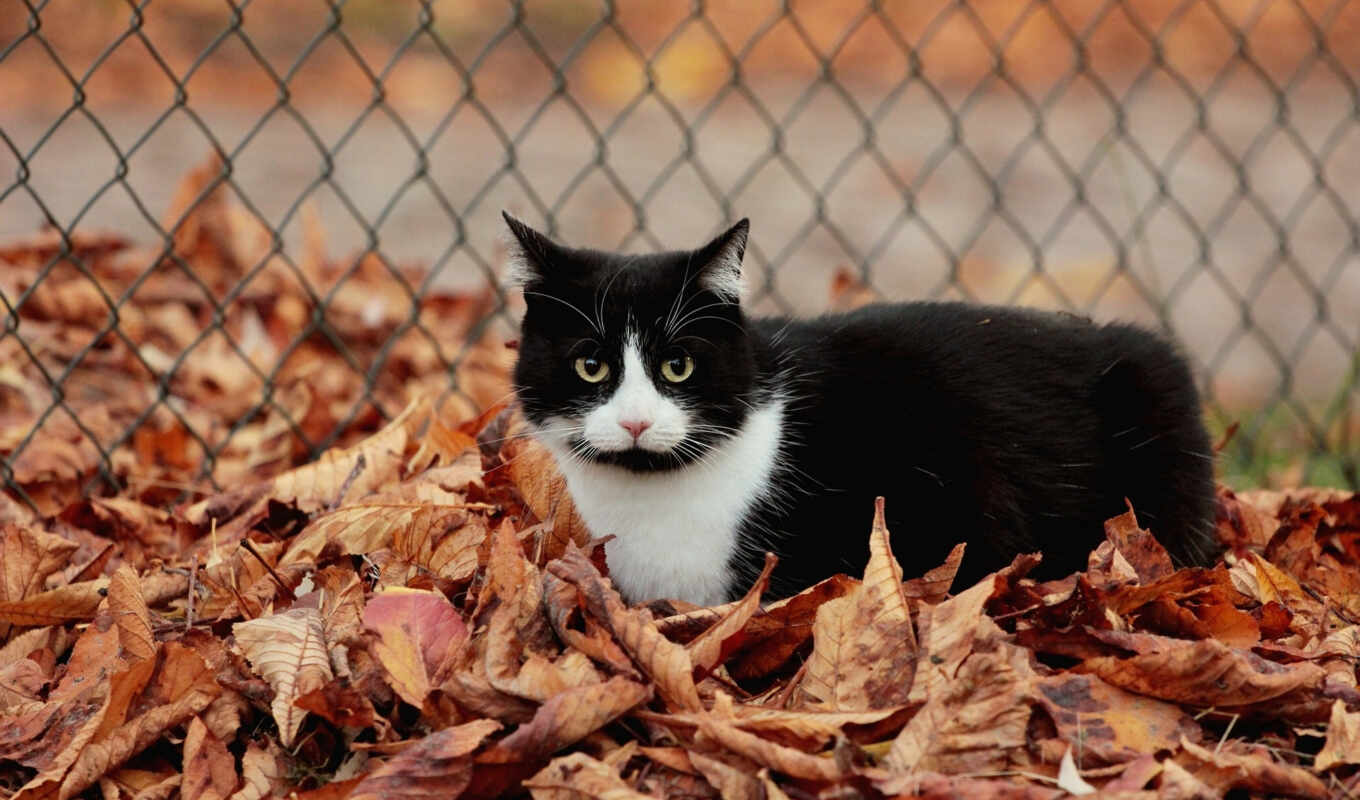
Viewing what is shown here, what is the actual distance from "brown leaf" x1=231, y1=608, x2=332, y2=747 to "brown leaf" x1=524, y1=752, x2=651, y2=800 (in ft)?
1.36

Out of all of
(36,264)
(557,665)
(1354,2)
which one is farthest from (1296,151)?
(557,665)

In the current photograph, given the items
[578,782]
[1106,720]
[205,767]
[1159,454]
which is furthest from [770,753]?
[1159,454]

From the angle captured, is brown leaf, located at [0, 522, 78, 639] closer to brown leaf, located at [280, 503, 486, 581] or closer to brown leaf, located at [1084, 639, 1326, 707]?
brown leaf, located at [280, 503, 486, 581]

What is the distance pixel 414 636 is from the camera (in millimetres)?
2266

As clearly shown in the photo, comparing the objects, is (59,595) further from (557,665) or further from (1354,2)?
(1354,2)

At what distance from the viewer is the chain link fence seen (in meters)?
4.55

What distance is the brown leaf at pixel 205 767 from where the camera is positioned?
2.15 metres

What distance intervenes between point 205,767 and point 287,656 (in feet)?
0.66

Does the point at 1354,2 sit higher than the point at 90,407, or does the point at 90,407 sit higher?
the point at 1354,2

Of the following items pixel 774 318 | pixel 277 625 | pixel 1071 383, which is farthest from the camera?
pixel 774 318

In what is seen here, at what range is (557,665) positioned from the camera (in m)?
2.19

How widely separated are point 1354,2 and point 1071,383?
9306 mm

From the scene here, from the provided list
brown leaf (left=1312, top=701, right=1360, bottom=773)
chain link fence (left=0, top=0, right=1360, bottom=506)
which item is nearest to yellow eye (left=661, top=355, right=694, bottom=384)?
brown leaf (left=1312, top=701, right=1360, bottom=773)

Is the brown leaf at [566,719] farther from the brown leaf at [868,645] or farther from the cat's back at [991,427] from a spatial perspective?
the cat's back at [991,427]
